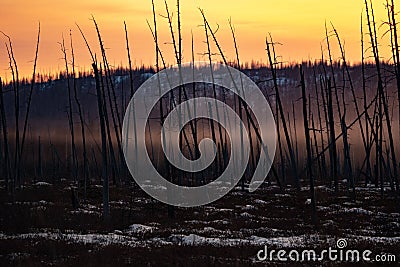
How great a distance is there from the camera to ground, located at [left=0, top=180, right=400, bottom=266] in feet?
44.6

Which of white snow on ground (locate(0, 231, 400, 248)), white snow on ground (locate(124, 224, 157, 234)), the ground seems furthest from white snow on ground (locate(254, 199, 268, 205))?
white snow on ground (locate(0, 231, 400, 248))

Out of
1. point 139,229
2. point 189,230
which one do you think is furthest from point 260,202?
point 139,229

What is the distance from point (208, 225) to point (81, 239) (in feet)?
21.2

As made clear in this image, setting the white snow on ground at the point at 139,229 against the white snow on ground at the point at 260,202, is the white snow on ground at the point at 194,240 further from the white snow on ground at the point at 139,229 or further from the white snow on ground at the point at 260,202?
the white snow on ground at the point at 260,202

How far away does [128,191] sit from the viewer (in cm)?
3806

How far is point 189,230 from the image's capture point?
20.3 metres

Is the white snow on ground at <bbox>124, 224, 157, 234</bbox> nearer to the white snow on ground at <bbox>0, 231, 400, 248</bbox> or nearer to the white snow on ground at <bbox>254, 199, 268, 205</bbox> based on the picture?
the white snow on ground at <bbox>0, 231, 400, 248</bbox>

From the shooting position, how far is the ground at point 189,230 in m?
13.6

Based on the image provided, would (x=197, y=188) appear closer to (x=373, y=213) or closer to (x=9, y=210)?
(x=373, y=213)

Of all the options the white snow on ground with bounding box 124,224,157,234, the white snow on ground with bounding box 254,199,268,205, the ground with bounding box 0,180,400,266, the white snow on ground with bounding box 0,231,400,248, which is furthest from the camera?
the white snow on ground with bounding box 254,199,268,205

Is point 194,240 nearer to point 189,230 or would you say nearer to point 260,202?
point 189,230

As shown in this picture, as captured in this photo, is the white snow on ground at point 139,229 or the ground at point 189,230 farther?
the white snow on ground at point 139,229

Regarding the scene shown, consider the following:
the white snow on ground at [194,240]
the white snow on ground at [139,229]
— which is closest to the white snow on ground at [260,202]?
the white snow on ground at [139,229]

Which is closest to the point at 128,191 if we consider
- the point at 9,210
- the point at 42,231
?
the point at 9,210
